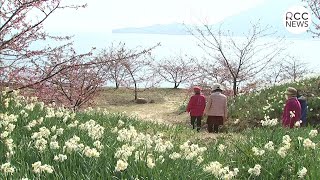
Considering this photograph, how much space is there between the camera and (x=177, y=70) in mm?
33438

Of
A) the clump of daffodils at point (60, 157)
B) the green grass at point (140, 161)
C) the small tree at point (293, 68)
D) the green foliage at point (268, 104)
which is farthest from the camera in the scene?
the small tree at point (293, 68)

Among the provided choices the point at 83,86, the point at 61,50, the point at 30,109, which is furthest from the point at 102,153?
the point at 83,86

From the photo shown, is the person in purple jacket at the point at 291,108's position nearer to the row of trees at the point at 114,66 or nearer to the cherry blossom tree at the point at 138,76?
the row of trees at the point at 114,66

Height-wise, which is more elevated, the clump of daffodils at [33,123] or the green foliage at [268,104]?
the clump of daffodils at [33,123]

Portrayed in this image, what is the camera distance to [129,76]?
30672mm

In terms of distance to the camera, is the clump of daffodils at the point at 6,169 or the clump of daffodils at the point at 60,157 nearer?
the clump of daffodils at the point at 6,169

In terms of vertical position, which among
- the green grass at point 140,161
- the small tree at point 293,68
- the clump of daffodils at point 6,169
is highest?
the clump of daffodils at point 6,169

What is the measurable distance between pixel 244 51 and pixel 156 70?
1258 centimetres

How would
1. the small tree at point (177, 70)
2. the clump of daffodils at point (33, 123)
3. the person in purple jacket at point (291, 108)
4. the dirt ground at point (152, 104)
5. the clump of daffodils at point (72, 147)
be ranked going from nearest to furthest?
the clump of daffodils at point (72, 147) < the clump of daffodils at point (33, 123) < the person in purple jacket at point (291, 108) < the dirt ground at point (152, 104) < the small tree at point (177, 70)

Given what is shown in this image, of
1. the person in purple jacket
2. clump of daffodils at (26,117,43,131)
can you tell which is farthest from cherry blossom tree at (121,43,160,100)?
clump of daffodils at (26,117,43,131)

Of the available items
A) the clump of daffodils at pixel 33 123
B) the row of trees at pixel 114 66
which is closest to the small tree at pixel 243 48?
the row of trees at pixel 114 66

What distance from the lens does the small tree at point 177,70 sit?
108 feet

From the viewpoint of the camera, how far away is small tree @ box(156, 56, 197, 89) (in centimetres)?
3294

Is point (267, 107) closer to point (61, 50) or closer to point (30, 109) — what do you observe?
point (61, 50)
